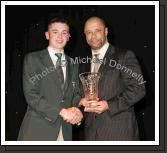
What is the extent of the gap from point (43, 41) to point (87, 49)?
10.6 inches

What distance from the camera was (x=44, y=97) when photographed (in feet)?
10.7

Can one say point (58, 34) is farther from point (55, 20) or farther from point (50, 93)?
point (50, 93)

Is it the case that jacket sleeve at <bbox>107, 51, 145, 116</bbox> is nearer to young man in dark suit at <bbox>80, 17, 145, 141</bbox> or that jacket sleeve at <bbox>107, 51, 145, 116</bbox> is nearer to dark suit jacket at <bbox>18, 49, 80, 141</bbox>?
young man in dark suit at <bbox>80, 17, 145, 141</bbox>

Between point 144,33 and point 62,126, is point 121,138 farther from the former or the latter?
point 144,33

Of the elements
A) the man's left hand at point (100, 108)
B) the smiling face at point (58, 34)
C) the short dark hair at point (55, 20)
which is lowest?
the man's left hand at point (100, 108)

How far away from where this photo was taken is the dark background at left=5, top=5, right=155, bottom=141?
3275mm

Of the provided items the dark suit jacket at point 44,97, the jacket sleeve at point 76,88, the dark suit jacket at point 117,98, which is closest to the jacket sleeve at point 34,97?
the dark suit jacket at point 44,97

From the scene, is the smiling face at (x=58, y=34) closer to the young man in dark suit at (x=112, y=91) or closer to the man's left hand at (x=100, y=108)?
the young man in dark suit at (x=112, y=91)

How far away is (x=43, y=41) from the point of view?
329cm

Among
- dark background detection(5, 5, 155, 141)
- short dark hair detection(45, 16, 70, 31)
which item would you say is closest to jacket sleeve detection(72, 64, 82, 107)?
dark background detection(5, 5, 155, 141)

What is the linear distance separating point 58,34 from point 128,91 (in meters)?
0.54

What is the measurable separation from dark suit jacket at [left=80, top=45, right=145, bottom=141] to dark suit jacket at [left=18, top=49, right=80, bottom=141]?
6.2 inches

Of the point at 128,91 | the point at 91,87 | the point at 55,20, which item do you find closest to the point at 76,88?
the point at 91,87

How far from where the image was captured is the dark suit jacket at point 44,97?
3262mm
